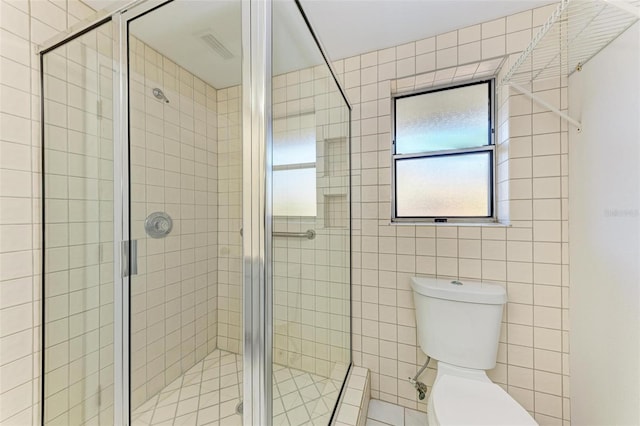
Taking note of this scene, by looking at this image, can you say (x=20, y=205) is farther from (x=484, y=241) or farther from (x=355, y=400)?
(x=484, y=241)

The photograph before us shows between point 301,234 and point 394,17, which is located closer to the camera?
point 301,234

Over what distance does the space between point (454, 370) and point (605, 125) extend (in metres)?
1.21

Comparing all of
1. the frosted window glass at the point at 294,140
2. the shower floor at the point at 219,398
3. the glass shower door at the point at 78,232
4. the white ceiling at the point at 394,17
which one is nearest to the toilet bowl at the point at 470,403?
the shower floor at the point at 219,398

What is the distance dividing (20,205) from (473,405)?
6.48ft

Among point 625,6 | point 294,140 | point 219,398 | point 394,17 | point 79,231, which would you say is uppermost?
point 394,17

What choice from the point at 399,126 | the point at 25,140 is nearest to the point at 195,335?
the point at 25,140

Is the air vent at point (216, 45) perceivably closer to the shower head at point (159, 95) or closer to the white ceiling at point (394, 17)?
the shower head at point (159, 95)

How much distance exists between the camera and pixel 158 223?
3.61 feet

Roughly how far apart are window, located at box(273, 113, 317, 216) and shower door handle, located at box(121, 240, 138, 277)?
0.67 meters

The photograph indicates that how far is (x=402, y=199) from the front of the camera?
5.40 ft

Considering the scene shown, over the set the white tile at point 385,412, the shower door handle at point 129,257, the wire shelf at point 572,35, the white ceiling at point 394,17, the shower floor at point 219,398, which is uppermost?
the white ceiling at point 394,17

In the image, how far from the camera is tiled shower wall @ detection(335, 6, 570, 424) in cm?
121

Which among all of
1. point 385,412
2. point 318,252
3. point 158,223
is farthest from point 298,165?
point 385,412

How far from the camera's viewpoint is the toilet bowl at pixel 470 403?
93 cm
